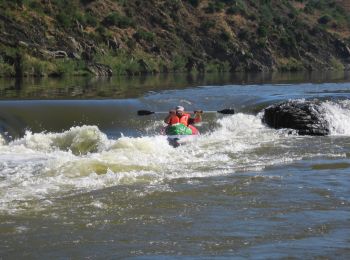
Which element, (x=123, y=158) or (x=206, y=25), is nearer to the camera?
(x=123, y=158)

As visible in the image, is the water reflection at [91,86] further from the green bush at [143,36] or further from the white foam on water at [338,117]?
the green bush at [143,36]

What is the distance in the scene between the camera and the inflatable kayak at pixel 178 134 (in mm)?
13680

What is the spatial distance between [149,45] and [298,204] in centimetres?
5222

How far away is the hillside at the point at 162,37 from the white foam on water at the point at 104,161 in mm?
30023

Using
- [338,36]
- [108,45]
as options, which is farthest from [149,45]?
[338,36]

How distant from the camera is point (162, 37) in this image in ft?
204

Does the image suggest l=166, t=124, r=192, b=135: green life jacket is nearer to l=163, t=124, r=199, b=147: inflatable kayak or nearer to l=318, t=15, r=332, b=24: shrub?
l=163, t=124, r=199, b=147: inflatable kayak

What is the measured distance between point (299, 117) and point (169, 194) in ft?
31.5

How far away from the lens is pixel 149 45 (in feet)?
195

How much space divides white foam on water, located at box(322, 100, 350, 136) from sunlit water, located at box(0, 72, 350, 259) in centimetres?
116

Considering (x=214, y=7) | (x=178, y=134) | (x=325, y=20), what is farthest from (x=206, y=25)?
(x=178, y=134)

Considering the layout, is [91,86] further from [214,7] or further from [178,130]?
[214,7]

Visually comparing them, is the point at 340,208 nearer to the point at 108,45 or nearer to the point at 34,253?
the point at 34,253

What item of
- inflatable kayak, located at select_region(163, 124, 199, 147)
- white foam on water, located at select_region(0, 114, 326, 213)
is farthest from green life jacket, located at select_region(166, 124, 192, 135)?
white foam on water, located at select_region(0, 114, 326, 213)
